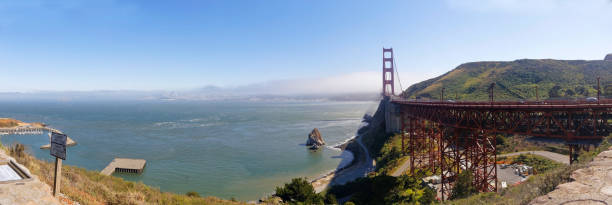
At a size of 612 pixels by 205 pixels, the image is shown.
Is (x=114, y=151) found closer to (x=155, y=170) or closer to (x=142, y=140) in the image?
(x=142, y=140)

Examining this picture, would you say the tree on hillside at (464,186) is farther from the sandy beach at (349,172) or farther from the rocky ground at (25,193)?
the rocky ground at (25,193)

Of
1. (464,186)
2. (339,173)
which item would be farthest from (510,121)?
(339,173)

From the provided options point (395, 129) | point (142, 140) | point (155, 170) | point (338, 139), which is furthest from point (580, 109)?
point (142, 140)

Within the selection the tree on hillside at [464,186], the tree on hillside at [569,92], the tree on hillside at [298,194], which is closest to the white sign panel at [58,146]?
the tree on hillside at [298,194]

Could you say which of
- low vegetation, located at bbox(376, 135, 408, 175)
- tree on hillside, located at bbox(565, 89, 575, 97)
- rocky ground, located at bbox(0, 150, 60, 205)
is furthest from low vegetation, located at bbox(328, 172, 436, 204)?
tree on hillside, located at bbox(565, 89, 575, 97)

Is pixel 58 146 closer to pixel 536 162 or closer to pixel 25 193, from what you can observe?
pixel 25 193

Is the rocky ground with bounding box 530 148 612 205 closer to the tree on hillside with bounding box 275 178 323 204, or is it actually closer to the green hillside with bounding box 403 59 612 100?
the tree on hillside with bounding box 275 178 323 204
